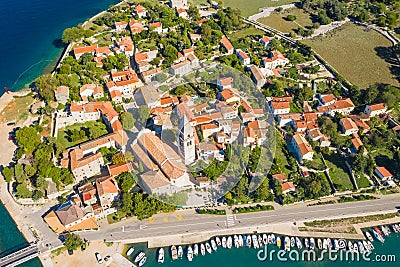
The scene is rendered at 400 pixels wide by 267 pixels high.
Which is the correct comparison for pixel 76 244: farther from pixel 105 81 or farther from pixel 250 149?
pixel 105 81

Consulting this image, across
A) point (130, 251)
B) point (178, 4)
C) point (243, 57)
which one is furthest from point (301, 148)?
point (178, 4)

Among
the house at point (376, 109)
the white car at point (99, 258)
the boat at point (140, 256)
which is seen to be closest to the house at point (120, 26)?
the house at point (376, 109)

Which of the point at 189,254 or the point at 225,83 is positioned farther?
the point at 225,83

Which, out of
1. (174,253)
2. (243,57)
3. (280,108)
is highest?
(243,57)

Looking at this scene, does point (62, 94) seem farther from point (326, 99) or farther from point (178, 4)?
point (326, 99)

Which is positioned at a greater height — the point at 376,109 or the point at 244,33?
the point at 244,33

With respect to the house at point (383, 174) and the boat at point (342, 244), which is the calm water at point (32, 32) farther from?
the house at point (383, 174)
